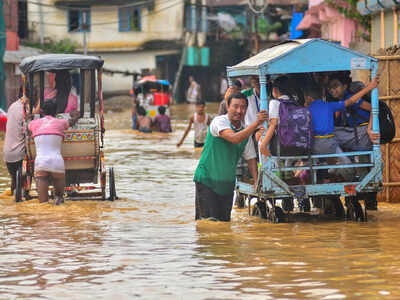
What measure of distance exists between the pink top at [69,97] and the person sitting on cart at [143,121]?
50.2 ft

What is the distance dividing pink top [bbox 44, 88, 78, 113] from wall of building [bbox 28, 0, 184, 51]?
40243 mm

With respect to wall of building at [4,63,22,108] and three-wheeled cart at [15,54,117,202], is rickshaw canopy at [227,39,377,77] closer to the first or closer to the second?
three-wheeled cart at [15,54,117,202]

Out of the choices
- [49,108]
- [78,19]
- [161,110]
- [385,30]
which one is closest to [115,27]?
[78,19]

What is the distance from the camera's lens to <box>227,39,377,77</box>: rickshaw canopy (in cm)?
1030

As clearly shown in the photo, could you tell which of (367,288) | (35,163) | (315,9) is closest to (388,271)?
(367,288)

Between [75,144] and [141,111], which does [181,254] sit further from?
[141,111]

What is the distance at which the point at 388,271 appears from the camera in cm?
748

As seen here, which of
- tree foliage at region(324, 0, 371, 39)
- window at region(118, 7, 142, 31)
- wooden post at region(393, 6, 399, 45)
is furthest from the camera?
window at region(118, 7, 142, 31)

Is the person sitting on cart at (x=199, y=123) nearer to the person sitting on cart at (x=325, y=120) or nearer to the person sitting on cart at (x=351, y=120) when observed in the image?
the person sitting on cart at (x=351, y=120)

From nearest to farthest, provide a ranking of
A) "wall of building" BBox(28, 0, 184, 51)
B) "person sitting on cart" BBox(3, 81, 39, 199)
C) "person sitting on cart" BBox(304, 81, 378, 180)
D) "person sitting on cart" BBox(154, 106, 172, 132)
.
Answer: "person sitting on cart" BBox(304, 81, 378, 180)
"person sitting on cart" BBox(3, 81, 39, 199)
"person sitting on cart" BBox(154, 106, 172, 132)
"wall of building" BBox(28, 0, 184, 51)

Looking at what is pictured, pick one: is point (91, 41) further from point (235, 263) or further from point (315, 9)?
point (235, 263)


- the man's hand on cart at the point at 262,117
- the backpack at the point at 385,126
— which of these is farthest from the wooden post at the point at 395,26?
the man's hand on cart at the point at 262,117

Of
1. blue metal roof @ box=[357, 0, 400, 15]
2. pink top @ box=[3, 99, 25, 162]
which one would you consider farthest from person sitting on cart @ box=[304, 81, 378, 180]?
blue metal roof @ box=[357, 0, 400, 15]

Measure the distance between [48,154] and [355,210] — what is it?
415 centimetres
